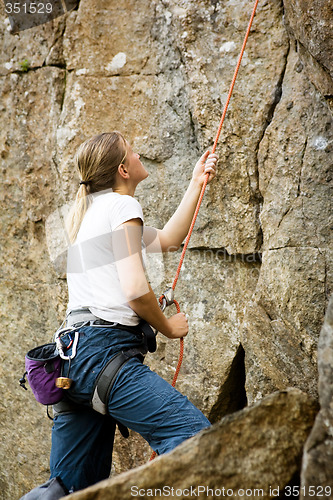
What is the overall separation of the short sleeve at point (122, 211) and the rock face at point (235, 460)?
117 cm

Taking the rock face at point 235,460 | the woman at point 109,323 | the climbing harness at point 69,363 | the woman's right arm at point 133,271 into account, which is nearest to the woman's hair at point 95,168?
the woman at point 109,323

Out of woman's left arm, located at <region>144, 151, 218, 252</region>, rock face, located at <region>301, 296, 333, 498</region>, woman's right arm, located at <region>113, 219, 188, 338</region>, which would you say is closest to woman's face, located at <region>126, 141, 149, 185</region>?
woman's right arm, located at <region>113, 219, 188, 338</region>

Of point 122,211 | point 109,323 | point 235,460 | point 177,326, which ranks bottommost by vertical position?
Answer: point 235,460

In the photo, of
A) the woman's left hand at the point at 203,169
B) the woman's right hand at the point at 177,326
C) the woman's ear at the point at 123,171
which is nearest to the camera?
the woman's right hand at the point at 177,326

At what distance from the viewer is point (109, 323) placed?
116 inches

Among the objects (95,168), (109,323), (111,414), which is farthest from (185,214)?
(111,414)

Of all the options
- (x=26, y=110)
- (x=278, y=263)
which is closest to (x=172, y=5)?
(x=26, y=110)

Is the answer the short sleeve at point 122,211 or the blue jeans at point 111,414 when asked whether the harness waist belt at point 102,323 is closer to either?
the blue jeans at point 111,414

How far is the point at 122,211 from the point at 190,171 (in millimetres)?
1696

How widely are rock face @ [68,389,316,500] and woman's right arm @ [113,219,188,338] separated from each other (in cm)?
77

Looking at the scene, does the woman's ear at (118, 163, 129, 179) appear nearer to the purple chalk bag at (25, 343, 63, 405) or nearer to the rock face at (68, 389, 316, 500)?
the purple chalk bag at (25, 343, 63, 405)

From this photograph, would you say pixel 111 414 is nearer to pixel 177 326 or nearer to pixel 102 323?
pixel 102 323

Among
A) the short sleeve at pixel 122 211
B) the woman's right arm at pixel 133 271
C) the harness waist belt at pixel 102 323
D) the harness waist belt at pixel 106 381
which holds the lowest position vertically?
the harness waist belt at pixel 106 381

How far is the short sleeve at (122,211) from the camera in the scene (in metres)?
2.91
